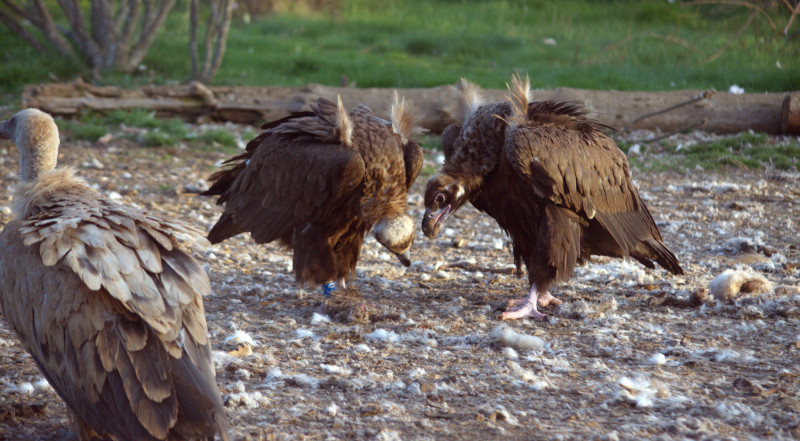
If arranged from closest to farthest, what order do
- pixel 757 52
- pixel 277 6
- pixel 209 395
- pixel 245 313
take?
pixel 209 395 < pixel 245 313 < pixel 757 52 < pixel 277 6

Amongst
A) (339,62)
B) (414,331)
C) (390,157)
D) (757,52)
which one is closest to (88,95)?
(339,62)

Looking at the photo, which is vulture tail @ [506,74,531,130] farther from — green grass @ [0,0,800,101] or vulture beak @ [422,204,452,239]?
green grass @ [0,0,800,101]

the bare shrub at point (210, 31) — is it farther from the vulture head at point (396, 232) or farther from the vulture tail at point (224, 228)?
the vulture head at point (396, 232)

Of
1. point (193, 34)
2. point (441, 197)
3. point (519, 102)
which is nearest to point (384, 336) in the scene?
point (441, 197)

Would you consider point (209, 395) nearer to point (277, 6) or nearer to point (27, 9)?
point (27, 9)

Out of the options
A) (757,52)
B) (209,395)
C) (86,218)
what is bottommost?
(209,395)

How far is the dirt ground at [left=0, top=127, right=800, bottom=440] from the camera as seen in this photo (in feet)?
9.57

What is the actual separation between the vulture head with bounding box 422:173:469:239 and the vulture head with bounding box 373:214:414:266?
28 cm

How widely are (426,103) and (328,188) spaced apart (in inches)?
179

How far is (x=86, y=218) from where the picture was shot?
292 centimetres

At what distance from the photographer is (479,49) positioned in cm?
1219

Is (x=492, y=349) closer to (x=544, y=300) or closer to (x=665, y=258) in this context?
(x=544, y=300)

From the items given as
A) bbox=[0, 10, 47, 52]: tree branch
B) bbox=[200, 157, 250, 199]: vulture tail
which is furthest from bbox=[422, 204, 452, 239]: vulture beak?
bbox=[0, 10, 47, 52]: tree branch

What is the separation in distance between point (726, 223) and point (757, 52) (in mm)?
4542
